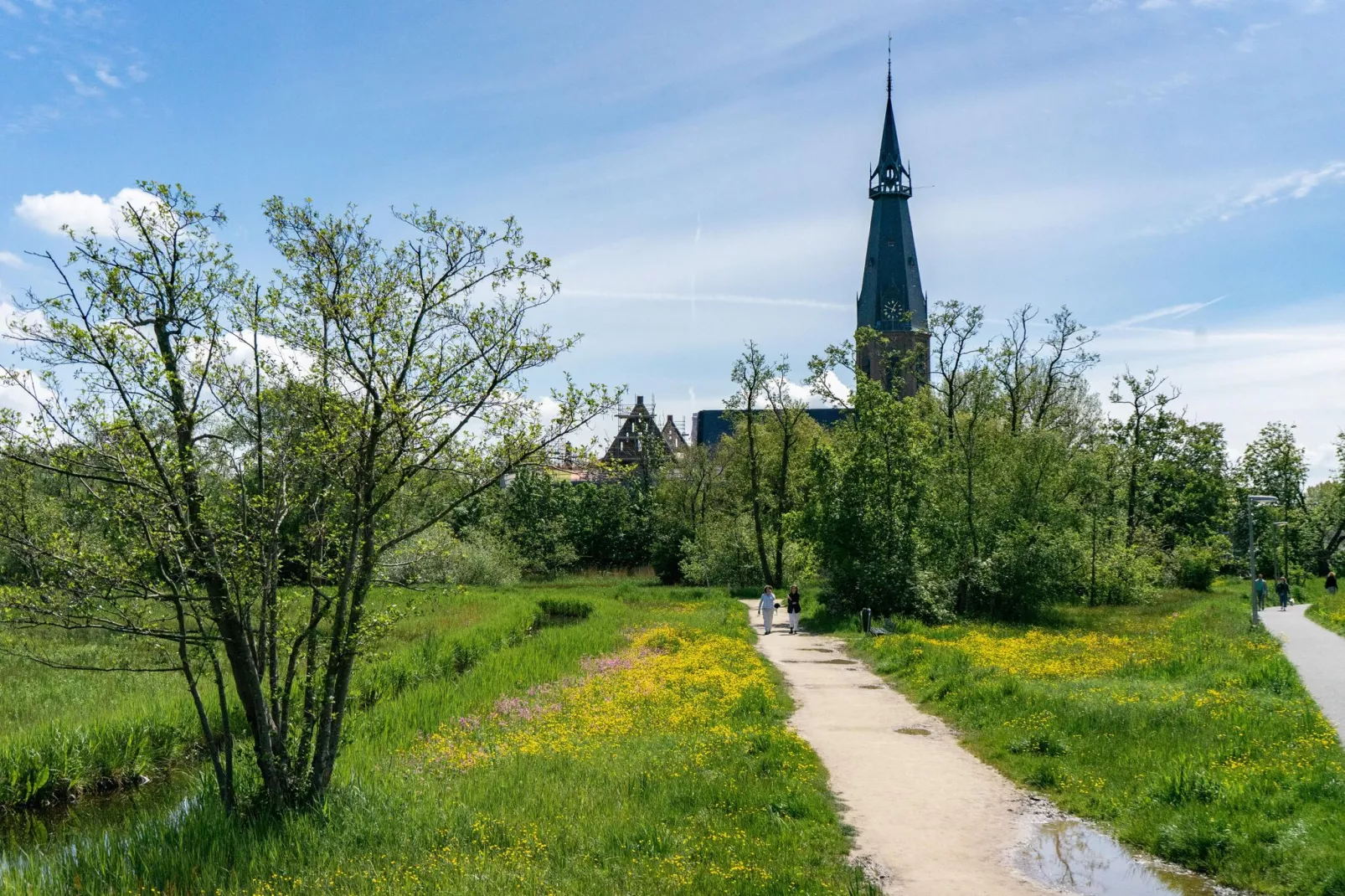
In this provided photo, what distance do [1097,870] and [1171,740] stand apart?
157 inches

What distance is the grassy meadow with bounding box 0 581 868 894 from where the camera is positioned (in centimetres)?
732

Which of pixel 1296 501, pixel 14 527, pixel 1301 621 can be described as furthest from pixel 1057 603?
pixel 1296 501

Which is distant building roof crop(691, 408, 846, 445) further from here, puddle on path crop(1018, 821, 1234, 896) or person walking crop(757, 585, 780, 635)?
puddle on path crop(1018, 821, 1234, 896)

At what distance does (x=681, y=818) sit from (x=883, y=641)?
13.9 meters

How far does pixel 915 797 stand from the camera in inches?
383

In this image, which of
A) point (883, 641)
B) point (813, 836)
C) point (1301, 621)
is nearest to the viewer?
point (813, 836)

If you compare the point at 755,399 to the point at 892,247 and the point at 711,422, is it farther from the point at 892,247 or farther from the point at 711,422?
the point at 711,422

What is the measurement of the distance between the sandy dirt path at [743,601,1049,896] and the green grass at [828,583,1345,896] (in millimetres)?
586

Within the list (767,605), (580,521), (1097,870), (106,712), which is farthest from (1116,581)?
(106,712)

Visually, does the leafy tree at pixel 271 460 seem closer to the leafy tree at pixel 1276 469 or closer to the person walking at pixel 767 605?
the person walking at pixel 767 605

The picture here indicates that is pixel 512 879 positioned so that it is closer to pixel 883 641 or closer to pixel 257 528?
pixel 257 528

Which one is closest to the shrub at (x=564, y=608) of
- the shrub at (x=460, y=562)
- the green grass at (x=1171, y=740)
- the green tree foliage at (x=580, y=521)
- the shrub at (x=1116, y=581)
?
the shrub at (x=460, y=562)

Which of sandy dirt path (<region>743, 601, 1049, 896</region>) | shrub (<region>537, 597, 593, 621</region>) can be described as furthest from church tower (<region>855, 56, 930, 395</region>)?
sandy dirt path (<region>743, 601, 1049, 896</region>)

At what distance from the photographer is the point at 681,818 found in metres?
8.60
